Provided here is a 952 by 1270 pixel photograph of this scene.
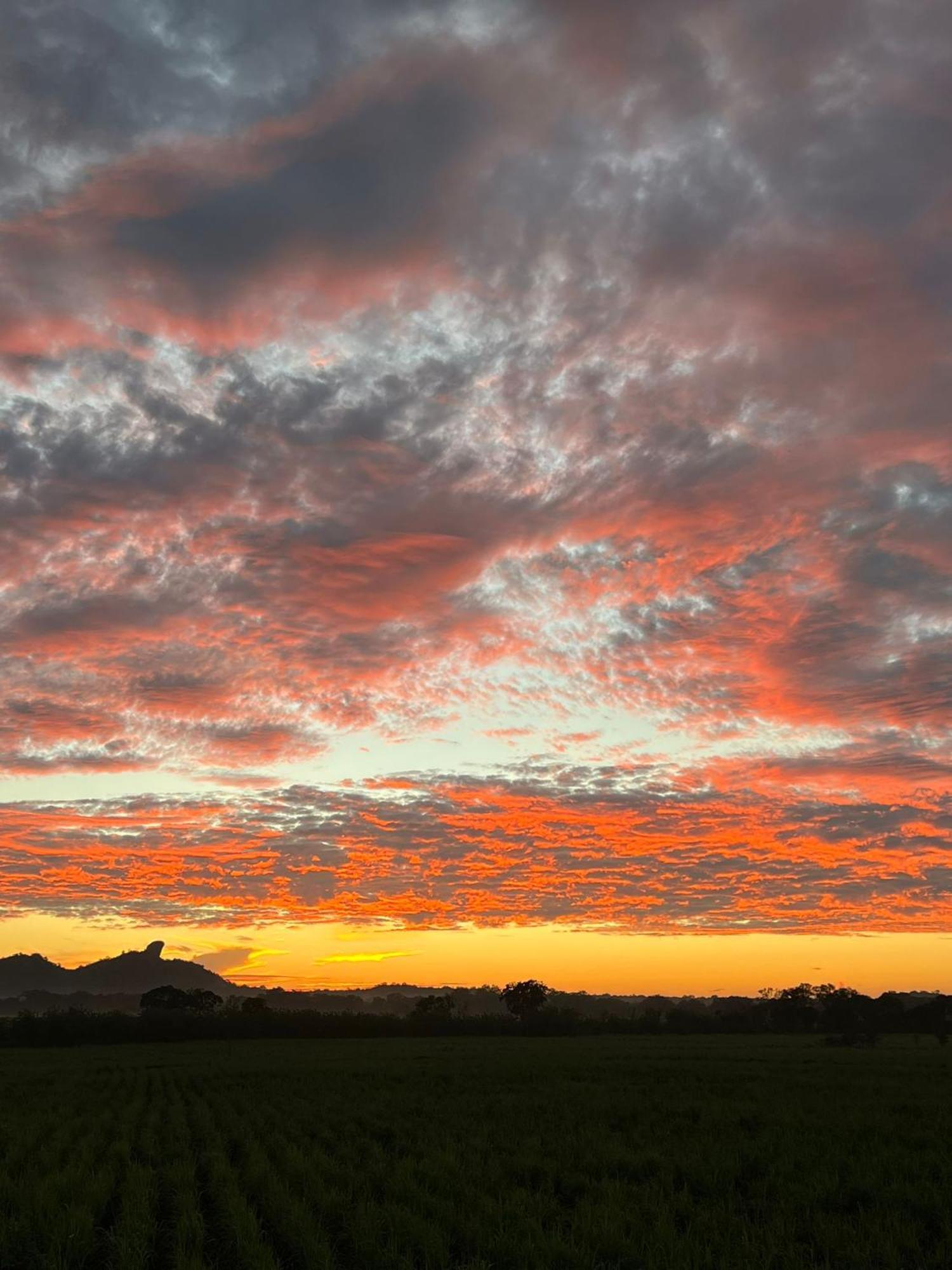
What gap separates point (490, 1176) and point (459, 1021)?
439 feet

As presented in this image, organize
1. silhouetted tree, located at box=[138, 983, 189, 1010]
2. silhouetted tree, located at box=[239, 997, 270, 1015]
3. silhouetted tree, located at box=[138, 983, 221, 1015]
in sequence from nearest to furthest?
1. silhouetted tree, located at box=[239, 997, 270, 1015]
2. silhouetted tree, located at box=[138, 983, 221, 1015]
3. silhouetted tree, located at box=[138, 983, 189, 1010]

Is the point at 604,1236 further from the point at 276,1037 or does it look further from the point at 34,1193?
the point at 276,1037

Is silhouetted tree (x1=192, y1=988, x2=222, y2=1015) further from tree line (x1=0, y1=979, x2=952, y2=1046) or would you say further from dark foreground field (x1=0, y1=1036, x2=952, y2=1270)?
dark foreground field (x1=0, y1=1036, x2=952, y2=1270)

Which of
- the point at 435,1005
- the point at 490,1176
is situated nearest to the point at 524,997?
the point at 435,1005

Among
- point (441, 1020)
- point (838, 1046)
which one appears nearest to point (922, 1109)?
point (838, 1046)

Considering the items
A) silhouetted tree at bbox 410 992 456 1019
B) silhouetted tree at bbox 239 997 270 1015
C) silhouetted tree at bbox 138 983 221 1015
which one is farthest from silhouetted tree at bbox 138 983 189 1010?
silhouetted tree at bbox 410 992 456 1019

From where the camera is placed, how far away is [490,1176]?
19.1 m

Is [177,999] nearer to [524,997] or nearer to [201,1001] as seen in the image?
[201,1001]

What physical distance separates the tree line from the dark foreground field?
82.5 metres

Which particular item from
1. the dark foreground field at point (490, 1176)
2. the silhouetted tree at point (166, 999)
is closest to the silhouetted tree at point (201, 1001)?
the silhouetted tree at point (166, 999)

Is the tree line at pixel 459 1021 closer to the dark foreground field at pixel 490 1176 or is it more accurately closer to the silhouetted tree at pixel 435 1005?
the silhouetted tree at pixel 435 1005

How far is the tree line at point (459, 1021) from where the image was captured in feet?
390

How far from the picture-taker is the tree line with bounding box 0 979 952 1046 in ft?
390

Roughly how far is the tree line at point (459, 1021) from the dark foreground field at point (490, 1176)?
82.5m
